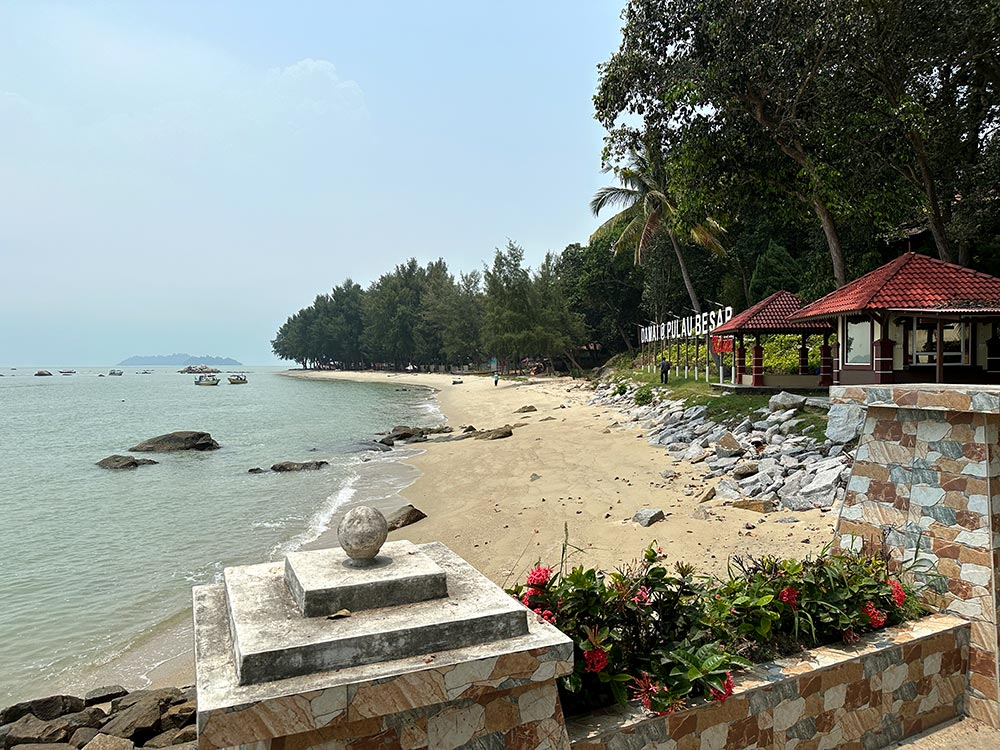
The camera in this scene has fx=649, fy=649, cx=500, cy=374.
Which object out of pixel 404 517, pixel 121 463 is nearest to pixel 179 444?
pixel 121 463

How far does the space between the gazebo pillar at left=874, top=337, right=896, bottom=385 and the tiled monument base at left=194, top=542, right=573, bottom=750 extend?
15.9 meters

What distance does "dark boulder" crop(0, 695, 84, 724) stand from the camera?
260 inches

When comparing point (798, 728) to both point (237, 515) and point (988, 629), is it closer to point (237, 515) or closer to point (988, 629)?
point (988, 629)

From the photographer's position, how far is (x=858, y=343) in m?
17.3

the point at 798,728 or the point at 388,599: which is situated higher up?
the point at 388,599

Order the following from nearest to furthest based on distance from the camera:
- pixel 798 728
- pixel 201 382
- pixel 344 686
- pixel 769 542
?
pixel 344 686, pixel 798 728, pixel 769 542, pixel 201 382

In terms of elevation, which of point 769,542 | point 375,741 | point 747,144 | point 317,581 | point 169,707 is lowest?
point 169,707

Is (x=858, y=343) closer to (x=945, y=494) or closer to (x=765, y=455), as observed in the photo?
(x=765, y=455)

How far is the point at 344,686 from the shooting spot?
2.84 m

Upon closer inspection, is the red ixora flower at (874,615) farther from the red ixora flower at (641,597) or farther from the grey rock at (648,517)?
the grey rock at (648,517)

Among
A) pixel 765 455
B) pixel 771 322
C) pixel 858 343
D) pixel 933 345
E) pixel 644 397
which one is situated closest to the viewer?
pixel 765 455

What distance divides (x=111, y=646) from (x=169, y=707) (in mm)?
3911

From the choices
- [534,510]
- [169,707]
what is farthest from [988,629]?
[534,510]

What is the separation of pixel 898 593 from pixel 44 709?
8.05m
